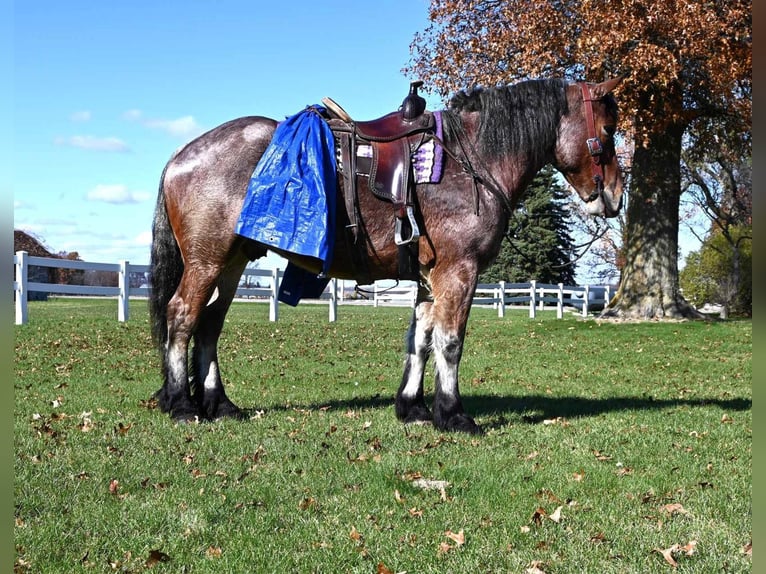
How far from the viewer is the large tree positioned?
53.5 feet

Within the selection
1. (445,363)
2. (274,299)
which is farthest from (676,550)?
(274,299)

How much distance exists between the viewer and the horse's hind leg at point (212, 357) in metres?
6.74

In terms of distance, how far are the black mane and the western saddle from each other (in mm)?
386

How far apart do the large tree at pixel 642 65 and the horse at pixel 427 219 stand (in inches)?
389

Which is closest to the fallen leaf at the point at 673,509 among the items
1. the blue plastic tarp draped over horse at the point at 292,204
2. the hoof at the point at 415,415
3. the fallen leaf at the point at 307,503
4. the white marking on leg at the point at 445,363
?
the fallen leaf at the point at 307,503

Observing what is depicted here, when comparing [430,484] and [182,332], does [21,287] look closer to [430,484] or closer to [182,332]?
[182,332]

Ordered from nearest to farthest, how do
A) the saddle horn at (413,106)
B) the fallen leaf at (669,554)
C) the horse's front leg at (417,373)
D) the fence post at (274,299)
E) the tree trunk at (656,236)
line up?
the fallen leaf at (669,554) → the saddle horn at (413,106) → the horse's front leg at (417,373) → the tree trunk at (656,236) → the fence post at (274,299)

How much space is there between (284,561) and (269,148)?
12.3 ft

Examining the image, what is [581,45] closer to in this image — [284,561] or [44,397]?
[44,397]

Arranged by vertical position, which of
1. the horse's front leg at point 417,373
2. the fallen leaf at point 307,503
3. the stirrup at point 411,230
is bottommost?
the fallen leaf at point 307,503

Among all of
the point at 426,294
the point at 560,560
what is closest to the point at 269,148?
the point at 426,294

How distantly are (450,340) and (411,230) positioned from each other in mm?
1027

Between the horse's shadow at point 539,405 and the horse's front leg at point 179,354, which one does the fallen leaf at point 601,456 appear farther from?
the horse's front leg at point 179,354

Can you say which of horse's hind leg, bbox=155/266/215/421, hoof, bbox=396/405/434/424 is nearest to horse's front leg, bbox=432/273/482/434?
hoof, bbox=396/405/434/424
